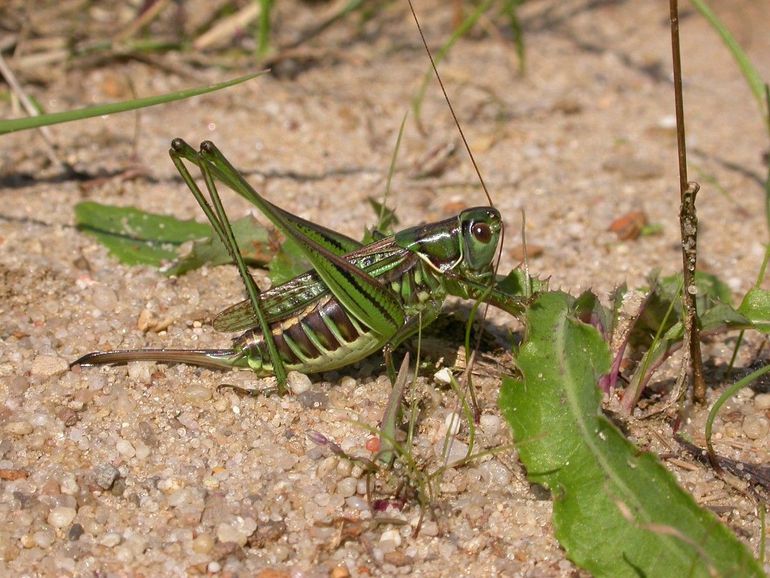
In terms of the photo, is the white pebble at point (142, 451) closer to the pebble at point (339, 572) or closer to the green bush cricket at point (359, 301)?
the green bush cricket at point (359, 301)

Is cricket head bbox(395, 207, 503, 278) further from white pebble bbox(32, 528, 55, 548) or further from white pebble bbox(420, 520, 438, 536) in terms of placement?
white pebble bbox(32, 528, 55, 548)

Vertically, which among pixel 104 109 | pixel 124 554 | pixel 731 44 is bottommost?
pixel 124 554

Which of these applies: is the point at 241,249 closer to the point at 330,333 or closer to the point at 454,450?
the point at 330,333

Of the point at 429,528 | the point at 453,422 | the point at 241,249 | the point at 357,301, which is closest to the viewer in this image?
the point at 429,528

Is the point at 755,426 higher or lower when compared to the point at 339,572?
higher

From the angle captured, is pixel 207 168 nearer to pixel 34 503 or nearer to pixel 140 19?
pixel 34 503

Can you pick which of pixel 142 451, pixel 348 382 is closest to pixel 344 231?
pixel 348 382

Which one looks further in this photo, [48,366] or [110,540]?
[48,366]

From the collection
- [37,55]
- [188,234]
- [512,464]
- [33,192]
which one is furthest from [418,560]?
[37,55]
